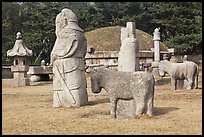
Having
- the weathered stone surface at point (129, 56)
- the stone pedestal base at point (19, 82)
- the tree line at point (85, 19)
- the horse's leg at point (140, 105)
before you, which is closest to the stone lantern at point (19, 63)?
the stone pedestal base at point (19, 82)

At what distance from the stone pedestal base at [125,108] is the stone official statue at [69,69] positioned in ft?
7.42

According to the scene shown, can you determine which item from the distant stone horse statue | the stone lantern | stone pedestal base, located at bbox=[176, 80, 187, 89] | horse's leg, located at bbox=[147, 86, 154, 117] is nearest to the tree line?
the stone lantern

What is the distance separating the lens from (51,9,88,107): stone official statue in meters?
11.4

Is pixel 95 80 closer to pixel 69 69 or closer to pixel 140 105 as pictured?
pixel 140 105

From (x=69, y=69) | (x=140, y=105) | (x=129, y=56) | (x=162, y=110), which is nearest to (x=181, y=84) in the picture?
(x=129, y=56)

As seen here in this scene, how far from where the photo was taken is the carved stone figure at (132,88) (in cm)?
904

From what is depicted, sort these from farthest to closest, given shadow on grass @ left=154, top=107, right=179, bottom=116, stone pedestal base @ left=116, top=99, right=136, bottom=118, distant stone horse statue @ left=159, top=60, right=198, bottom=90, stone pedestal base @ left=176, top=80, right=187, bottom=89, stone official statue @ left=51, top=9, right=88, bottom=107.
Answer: stone pedestal base @ left=176, top=80, right=187, bottom=89, distant stone horse statue @ left=159, top=60, right=198, bottom=90, stone official statue @ left=51, top=9, right=88, bottom=107, shadow on grass @ left=154, top=107, right=179, bottom=116, stone pedestal base @ left=116, top=99, right=136, bottom=118

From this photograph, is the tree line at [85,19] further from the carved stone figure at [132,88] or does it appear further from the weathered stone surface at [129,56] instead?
the carved stone figure at [132,88]

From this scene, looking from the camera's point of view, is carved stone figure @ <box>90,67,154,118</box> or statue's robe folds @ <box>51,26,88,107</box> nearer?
Answer: carved stone figure @ <box>90,67,154,118</box>

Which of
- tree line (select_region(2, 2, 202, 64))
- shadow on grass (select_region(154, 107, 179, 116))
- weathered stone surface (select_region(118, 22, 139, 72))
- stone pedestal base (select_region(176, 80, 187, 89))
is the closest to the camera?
shadow on grass (select_region(154, 107, 179, 116))

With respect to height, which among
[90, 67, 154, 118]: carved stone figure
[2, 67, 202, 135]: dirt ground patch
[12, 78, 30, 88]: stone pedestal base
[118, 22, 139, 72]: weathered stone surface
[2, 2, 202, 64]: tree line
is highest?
[2, 2, 202, 64]: tree line

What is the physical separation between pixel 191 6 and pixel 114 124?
30.8 m

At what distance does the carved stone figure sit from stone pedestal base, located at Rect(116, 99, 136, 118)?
0.08 meters

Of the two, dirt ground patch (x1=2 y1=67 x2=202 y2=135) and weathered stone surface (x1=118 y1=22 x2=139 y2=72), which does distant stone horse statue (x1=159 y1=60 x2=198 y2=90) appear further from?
dirt ground patch (x1=2 y1=67 x2=202 y2=135)
